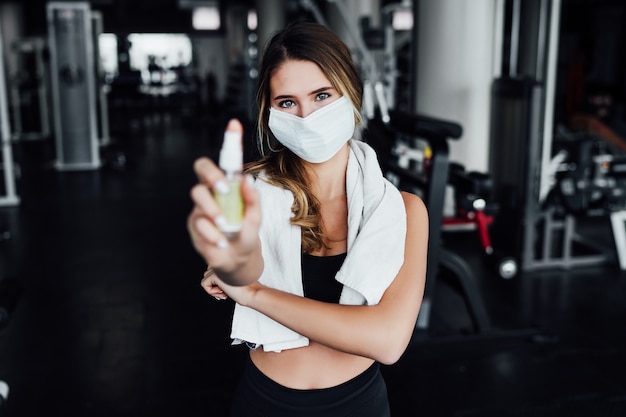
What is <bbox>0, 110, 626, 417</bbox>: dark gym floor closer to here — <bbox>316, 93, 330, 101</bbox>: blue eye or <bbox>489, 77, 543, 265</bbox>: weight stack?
<bbox>489, 77, 543, 265</bbox>: weight stack

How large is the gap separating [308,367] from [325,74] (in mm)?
473

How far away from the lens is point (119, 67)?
63.6ft

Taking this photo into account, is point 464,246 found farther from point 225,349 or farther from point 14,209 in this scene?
point 14,209

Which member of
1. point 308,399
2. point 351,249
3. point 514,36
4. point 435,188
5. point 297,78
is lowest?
point 308,399

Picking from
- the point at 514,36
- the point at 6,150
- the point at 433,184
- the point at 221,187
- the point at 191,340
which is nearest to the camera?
the point at 221,187

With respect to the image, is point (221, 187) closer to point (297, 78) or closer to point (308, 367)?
point (297, 78)

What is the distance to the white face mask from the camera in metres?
1.02

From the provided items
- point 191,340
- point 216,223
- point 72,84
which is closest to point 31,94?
point 72,84

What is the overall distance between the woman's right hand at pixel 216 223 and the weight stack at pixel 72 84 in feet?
25.5

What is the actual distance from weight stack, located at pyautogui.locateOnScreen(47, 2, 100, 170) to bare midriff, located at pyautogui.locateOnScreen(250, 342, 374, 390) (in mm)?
7495

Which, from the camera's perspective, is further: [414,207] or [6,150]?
[6,150]

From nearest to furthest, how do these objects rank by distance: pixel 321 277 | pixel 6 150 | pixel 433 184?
pixel 321 277, pixel 433 184, pixel 6 150

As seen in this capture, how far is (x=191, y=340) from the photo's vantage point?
10.2ft

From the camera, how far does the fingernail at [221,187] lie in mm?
679
